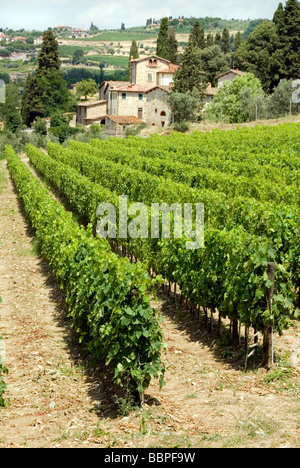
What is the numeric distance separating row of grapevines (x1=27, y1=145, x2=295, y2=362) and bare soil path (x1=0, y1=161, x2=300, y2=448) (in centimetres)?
77

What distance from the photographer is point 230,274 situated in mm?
10320

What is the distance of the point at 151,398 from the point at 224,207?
7708 mm

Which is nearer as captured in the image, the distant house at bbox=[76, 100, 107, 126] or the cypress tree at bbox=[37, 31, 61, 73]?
the distant house at bbox=[76, 100, 107, 126]

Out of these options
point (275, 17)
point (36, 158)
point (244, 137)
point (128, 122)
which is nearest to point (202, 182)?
point (244, 137)

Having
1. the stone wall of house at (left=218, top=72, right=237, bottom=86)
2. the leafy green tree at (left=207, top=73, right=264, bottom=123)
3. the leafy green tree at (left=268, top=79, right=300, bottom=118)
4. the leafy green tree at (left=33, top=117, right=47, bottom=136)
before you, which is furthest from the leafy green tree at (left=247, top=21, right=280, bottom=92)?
the leafy green tree at (left=33, top=117, right=47, bottom=136)

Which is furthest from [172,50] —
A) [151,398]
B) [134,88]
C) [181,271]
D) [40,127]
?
[151,398]

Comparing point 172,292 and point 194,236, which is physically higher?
point 194,236

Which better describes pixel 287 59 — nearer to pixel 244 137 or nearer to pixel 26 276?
pixel 244 137

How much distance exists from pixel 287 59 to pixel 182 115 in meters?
12.5

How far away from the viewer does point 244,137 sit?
3666cm

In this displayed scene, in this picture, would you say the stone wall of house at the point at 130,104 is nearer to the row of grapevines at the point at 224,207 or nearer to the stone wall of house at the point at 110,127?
the stone wall of house at the point at 110,127

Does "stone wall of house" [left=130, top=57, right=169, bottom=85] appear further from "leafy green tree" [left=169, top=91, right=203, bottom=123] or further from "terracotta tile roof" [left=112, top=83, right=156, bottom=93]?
"leafy green tree" [left=169, top=91, right=203, bottom=123]

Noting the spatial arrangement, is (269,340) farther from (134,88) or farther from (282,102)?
(134,88)

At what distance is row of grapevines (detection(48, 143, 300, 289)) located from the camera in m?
11.4
